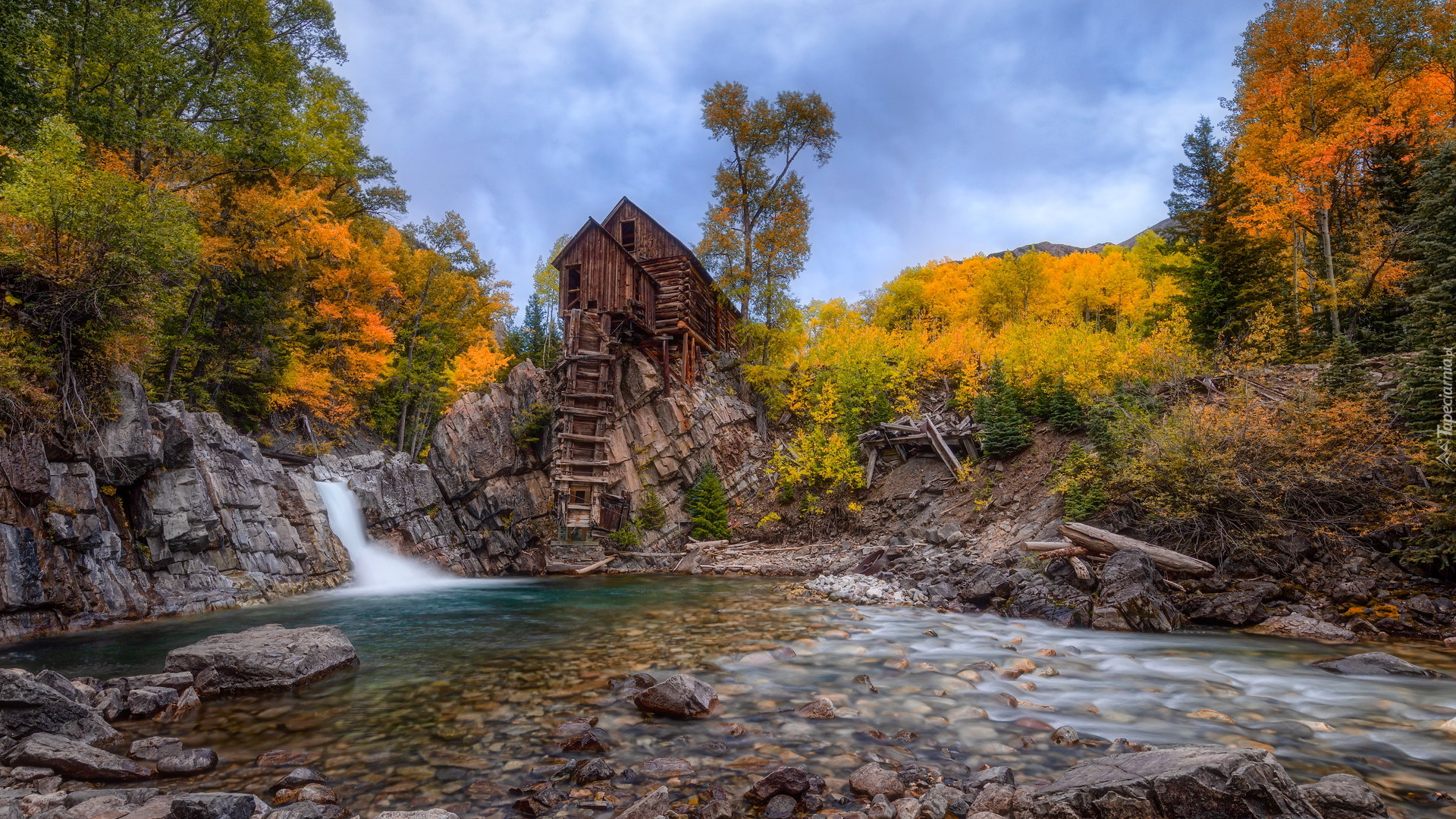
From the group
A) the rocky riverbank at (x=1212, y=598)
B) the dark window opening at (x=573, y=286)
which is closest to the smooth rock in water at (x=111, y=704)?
the rocky riverbank at (x=1212, y=598)

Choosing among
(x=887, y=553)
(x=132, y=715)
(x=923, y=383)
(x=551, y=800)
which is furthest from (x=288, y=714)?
(x=923, y=383)

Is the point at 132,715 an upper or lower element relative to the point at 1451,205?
lower

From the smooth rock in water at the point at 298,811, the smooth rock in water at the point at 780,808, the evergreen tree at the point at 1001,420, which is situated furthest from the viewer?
the evergreen tree at the point at 1001,420

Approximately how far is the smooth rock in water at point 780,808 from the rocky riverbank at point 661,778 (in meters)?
0.01

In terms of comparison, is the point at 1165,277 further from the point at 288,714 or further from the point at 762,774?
the point at 288,714

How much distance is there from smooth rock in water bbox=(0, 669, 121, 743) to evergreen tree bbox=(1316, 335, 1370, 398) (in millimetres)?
20281

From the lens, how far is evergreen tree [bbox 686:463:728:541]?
26.0 m

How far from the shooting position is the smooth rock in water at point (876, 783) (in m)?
4.42

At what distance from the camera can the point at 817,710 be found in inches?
247

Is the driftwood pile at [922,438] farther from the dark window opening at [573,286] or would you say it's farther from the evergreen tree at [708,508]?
the dark window opening at [573,286]

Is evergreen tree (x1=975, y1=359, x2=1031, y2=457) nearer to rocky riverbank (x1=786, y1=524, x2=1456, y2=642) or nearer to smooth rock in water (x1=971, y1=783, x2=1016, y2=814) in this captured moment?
rocky riverbank (x1=786, y1=524, x2=1456, y2=642)

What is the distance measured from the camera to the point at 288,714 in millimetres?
6289

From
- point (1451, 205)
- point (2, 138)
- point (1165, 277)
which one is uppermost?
point (1165, 277)

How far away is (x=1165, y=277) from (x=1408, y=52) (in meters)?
14.8
